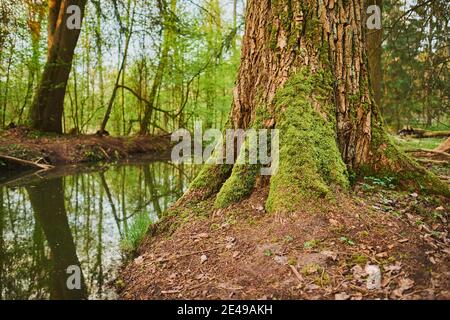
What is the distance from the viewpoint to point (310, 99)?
3334mm

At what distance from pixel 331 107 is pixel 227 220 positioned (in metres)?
1.45

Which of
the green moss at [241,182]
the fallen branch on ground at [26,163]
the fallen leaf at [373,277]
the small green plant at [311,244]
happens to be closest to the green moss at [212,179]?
the green moss at [241,182]

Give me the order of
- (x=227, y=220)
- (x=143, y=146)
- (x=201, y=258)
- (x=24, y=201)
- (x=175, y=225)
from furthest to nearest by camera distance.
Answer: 1. (x=143, y=146)
2. (x=24, y=201)
3. (x=175, y=225)
4. (x=227, y=220)
5. (x=201, y=258)

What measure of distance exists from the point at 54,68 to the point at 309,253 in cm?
1088

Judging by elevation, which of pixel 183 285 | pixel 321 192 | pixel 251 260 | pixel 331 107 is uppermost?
pixel 331 107

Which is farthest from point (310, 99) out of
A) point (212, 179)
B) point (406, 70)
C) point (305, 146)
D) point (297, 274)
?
point (406, 70)

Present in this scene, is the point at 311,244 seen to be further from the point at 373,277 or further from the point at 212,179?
the point at 212,179

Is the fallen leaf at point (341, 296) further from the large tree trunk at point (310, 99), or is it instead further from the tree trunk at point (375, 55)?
the tree trunk at point (375, 55)

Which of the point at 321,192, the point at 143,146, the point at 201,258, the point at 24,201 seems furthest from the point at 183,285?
the point at 143,146

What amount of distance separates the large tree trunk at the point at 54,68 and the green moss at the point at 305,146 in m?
9.73

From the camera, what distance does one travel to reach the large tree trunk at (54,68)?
10969 mm
